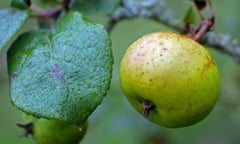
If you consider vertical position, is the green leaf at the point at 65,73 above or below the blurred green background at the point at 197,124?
above

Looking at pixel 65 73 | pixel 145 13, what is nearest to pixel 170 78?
pixel 65 73

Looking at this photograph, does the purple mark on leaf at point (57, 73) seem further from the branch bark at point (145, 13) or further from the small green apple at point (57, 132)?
the branch bark at point (145, 13)

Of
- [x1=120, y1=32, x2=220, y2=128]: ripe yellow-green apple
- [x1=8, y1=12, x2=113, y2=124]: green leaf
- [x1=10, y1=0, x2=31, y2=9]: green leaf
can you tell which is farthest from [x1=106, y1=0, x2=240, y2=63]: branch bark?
[x1=120, y1=32, x2=220, y2=128]: ripe yellow-green apple

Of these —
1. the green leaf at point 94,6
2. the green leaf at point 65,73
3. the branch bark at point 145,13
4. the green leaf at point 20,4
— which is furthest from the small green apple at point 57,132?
the branch bark at point 145,13

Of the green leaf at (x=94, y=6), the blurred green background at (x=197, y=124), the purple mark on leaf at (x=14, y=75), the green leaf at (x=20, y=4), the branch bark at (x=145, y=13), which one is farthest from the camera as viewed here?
the blurred green background at (x=197, y=124)

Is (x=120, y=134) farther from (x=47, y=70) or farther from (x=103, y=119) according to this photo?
(x=47, y=70)

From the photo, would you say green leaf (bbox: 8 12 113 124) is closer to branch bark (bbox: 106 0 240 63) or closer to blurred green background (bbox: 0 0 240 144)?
branch bark (bbox: 106 0 240 63)

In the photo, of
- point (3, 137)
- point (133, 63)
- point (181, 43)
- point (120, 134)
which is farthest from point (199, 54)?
point (3, 137)

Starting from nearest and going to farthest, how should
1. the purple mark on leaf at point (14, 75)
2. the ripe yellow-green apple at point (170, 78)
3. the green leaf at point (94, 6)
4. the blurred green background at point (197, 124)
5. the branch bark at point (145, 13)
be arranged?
the ripe yellow-green apple at point (170, 78), the purple mark on leaf at point (14, 75), the green leaf at point (94, 6), the branch bark at point (145, 13), the blurred green background at point (197, 124)
